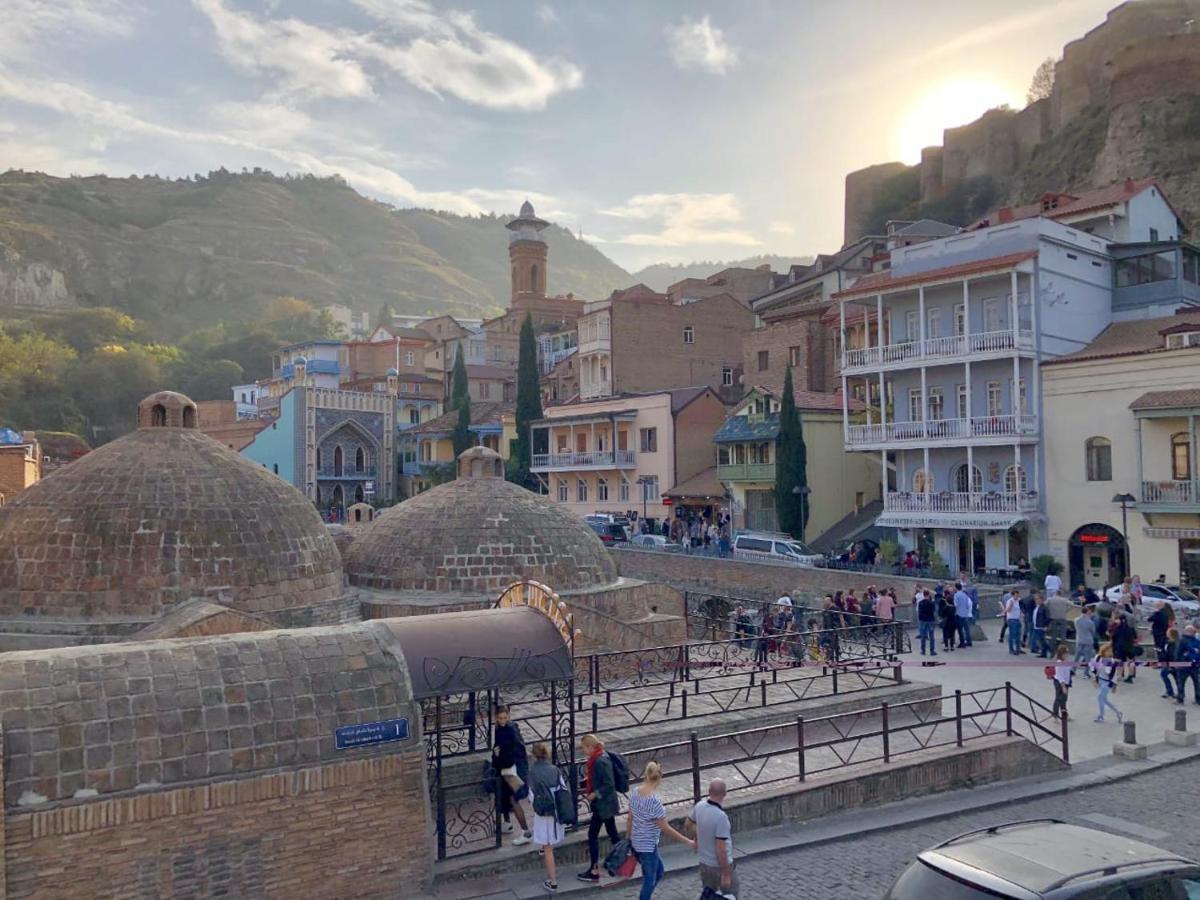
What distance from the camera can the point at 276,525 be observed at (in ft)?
52.3

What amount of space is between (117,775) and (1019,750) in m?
11.1

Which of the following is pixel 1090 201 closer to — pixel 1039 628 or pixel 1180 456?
pixel 1180 456

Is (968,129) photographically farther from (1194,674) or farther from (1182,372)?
(1194,674)

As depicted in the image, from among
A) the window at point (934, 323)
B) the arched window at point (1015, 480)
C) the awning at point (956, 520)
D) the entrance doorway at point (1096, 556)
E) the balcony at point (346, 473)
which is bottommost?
the entrance doorway at point (1096, 556)

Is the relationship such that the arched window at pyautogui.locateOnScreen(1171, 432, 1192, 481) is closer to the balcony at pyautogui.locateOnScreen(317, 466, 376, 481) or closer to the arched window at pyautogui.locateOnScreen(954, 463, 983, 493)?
the arched window at pyautogui.locateOnScreen(954, 463, 983, 493)

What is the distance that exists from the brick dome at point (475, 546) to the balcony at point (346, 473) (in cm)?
3721

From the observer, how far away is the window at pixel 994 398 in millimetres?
31094

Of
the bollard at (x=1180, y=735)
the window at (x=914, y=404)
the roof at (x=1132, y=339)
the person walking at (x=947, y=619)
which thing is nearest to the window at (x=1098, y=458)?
the roof at (x=1132, y=339)

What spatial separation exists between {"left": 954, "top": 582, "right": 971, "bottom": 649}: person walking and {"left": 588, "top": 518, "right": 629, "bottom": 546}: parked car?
19.3 meters

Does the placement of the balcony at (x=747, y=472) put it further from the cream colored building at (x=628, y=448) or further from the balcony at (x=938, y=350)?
the balcony at (x=938, y=350)

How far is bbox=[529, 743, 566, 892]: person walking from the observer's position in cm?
937

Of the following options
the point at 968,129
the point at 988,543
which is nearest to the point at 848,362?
the point at 988,543

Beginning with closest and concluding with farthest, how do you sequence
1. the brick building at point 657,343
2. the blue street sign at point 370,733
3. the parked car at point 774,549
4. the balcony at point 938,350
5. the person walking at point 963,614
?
1. the blue street sign at point 370,733
2. the person walking at point 963,614
3. the balcony at point 938,350
4. the parked car at point 774,549
5. the brick building at point 657,343

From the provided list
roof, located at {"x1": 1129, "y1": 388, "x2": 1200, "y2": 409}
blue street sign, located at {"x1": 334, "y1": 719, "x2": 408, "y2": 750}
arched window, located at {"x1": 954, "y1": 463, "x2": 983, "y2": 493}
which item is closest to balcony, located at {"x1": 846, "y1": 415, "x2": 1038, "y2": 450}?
arched window, located at {"x1": 954, "y1": 463, "x2": 983, "y2": 493}
